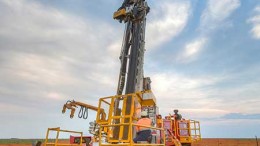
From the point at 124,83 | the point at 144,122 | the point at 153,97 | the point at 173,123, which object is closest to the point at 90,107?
the point at 124,83

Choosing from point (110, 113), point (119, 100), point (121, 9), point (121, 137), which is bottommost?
point (121, 137)

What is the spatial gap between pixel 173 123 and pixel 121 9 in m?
7.25

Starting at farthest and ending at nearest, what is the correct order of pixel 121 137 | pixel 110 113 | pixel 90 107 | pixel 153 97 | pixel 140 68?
pixel 90 107
pixel 140 68
pixel 153 97
pixel 121 137
pixel 110 113

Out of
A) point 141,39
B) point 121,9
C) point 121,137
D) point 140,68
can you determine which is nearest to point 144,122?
point 121,137

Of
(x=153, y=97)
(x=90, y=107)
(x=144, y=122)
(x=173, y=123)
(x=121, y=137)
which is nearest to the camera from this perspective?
(x=144, y=122)

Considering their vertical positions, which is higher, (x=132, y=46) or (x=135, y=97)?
(x=132, y=46)

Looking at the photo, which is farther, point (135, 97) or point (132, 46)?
→ point (132, 46)

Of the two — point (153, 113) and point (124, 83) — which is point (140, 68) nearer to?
point (124, 83)

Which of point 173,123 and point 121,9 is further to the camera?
point 173,123

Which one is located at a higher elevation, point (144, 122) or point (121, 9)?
point (121, 9)

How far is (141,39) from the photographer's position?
Answer: 11664mm

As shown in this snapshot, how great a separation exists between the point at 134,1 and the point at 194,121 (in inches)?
308

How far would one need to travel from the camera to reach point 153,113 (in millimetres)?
9031

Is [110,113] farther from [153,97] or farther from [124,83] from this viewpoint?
[124,83]
